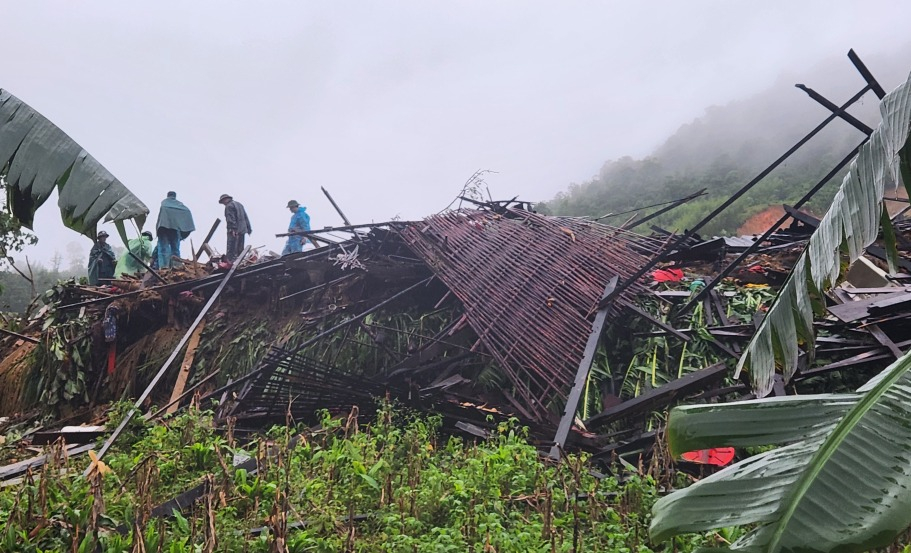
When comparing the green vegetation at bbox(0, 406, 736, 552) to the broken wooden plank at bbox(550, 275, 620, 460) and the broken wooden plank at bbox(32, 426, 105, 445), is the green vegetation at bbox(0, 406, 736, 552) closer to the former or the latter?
the broken wooden plank at bbox(550, 275, 620, 460)

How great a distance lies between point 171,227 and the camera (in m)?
9.02

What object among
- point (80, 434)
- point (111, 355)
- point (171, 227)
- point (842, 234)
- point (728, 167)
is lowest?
point (80, 434)

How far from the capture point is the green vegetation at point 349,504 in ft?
9.38

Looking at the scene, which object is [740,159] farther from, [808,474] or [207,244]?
[808,474]

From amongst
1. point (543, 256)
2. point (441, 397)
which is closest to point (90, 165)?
point (441, 397)

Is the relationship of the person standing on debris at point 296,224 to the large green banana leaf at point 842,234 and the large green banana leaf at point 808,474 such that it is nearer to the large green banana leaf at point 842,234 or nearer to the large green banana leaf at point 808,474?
the large green banana leaf at point 842,234

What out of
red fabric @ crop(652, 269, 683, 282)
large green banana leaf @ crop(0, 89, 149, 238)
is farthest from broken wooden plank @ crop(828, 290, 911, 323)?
large green banana leaf @ crop(0, 89, 149, 238)

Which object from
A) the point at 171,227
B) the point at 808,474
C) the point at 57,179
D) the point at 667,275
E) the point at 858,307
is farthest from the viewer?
the point at 171,227

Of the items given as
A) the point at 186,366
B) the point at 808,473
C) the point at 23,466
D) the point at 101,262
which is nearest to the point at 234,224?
the point at 101,262

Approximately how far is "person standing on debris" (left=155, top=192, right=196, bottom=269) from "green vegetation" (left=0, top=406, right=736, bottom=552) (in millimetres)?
5450

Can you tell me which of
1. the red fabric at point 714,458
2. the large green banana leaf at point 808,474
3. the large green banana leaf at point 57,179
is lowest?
the red fabric at point 714,458

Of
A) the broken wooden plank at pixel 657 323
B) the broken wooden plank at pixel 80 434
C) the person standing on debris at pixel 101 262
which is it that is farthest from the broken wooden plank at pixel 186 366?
the broken wooden plank at pixel 657 323

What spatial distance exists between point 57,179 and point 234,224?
687cm

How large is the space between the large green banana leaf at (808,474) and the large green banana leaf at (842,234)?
0.68 meters
